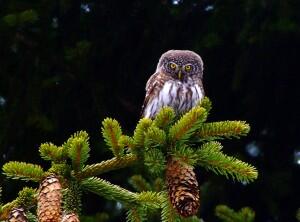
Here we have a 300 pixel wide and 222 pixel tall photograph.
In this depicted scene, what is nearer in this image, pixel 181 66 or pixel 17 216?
pixel 17 216

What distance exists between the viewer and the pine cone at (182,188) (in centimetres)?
221

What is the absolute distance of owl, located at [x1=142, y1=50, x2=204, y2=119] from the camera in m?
4.19

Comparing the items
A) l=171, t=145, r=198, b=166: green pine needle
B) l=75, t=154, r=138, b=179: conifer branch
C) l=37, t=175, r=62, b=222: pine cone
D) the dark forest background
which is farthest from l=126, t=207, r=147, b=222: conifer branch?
the dark forest background

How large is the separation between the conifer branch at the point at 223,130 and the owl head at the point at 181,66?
1.88m

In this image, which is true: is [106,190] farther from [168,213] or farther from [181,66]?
[181,66]

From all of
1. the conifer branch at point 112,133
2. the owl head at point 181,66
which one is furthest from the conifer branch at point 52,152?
the owl head at point 181,66

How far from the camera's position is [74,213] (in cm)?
224

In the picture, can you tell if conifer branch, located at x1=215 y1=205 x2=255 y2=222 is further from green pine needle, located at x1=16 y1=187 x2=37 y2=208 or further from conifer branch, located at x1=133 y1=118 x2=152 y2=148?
green pine needle, located at x1=16 y1=187 x2=37 y2=208

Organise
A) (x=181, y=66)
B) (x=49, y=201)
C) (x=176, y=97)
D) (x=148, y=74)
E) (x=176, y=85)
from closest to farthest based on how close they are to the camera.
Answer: (x=49, y=201)
(x=176, y=97)
(x=176, y=85)
(x=181, y=66)
(x=148, y=74)

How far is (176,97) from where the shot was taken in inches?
165

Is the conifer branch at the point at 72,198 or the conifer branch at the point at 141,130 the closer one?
the conifer branch at the point at 72,198

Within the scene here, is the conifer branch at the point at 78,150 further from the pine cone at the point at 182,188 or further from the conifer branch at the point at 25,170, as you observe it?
the pine cone at the point at 182,188

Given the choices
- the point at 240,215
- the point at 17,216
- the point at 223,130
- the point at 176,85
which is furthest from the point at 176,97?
the point at 17,216

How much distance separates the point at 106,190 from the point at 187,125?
34cm
